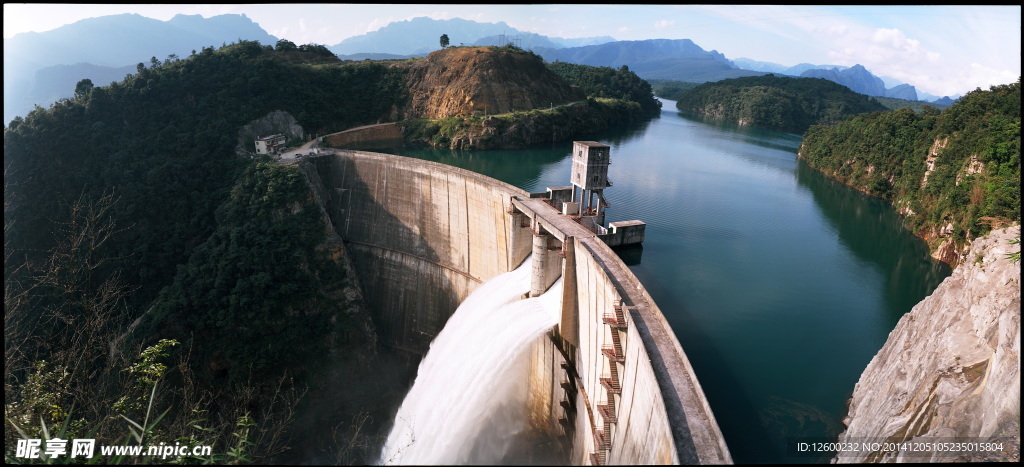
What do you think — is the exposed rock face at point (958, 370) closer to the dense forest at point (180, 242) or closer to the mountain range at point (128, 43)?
A: the dense forest at point (180, 242)

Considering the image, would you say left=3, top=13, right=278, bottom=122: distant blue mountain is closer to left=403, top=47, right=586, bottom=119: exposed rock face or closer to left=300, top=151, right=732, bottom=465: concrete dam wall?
left=403, top=47, right=586, bottom=119: exposed rock face

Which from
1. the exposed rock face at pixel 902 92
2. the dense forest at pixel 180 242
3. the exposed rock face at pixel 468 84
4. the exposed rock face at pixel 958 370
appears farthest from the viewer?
the exposed rock face at pixel 902 92

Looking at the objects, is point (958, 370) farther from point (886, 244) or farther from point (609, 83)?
point (609, 83)

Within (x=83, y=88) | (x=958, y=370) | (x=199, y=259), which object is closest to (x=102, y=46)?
(x=83, y=88)

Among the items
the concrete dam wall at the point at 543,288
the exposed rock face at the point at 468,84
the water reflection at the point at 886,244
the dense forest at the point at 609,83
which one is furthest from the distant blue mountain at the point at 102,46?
the water reflection at the point at 886,244

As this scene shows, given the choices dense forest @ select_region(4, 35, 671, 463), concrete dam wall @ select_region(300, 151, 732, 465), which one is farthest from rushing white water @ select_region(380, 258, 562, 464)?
dense forest @ select_region(4, 35, 671, 463)

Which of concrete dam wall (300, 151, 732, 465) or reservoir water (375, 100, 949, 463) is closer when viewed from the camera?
concrete dam wall (300, 151, 732, 465)
